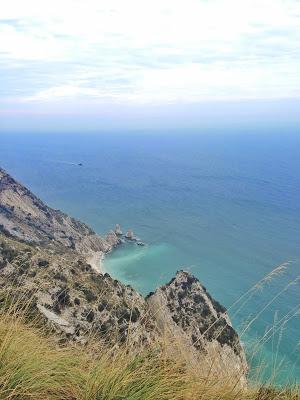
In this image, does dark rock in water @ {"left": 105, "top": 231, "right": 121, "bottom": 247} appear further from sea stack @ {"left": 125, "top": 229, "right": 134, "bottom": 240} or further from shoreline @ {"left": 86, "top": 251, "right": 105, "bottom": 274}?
shoreline @ {"left": 86, "top": 251, "right": 105, "bottom": 274}

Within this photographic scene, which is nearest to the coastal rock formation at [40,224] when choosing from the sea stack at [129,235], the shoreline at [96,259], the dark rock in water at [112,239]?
the shoreline at [96,259]

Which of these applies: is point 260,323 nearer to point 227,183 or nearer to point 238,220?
point 238,220

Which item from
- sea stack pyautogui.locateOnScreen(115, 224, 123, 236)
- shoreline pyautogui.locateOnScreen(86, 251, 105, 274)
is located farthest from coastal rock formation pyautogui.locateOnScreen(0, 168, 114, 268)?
sea stack pyautogui.locateOnScreen(115, 224, 123, 236)

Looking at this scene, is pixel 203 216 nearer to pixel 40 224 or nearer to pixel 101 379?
pixel 40 224

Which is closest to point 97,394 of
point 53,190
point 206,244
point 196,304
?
point 196,304

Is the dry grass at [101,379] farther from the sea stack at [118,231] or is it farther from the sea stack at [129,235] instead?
the sea stack at [118,231]

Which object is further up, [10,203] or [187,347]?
[187,347]

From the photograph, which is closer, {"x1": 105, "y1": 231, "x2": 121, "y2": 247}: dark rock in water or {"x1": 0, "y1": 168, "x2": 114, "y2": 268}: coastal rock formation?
{"x1": 0, "y1": 168, "x2": 114, "y2": 268}: coastal rock formation
